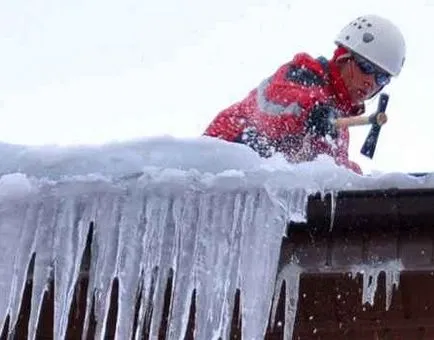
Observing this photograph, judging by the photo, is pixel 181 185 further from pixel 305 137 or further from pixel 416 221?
pixel 305 137

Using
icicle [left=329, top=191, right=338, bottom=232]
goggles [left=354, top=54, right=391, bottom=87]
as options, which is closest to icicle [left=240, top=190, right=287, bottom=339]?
icicle [left=329, top=191, right=338, bottom=232]

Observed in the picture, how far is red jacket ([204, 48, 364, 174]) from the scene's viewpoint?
238 inches

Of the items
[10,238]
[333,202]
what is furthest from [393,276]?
[10,238]

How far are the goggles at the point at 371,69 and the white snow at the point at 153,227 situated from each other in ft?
6.01

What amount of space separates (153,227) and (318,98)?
166cm

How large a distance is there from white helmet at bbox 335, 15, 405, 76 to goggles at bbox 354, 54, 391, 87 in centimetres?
2

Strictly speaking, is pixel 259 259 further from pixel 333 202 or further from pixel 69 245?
pixel 69 245

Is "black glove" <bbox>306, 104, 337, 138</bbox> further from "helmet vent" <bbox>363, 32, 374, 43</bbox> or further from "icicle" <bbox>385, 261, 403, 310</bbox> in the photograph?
"icicle" <bbox>385, 261, 403, 310</bbox>

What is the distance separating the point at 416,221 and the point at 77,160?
132cm

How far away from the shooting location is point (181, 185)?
479 centimetres

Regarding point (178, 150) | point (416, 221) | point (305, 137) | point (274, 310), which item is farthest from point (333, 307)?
point (305, 137)

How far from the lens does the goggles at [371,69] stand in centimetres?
659

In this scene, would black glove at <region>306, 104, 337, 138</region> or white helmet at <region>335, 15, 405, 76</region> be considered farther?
white helmet at <region>335, 15, 405, 76</region>

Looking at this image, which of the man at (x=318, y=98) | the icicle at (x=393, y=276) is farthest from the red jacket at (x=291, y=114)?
the icicle at (x=393, y=276)
